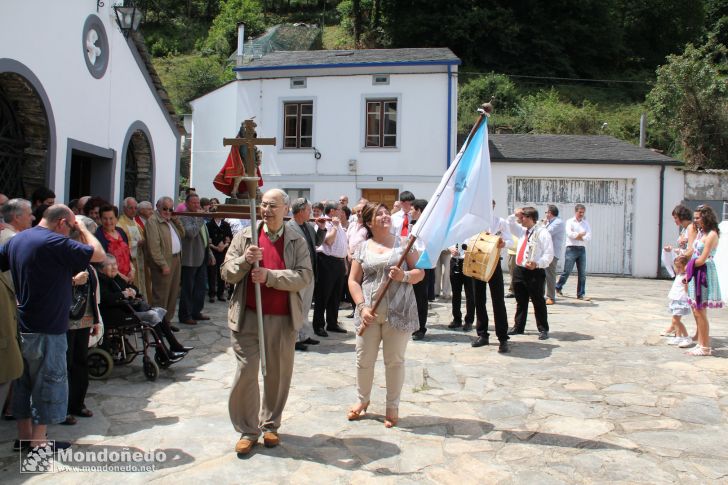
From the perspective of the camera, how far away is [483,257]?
7945mm

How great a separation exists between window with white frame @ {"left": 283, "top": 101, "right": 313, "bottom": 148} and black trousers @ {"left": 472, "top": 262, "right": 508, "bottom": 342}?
14.1 metres

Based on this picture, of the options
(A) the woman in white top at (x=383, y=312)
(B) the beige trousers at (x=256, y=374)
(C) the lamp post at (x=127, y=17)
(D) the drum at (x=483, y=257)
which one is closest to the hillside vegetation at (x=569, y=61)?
(D) the drum at (x=483, y=257)

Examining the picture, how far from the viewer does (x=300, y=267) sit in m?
4.73

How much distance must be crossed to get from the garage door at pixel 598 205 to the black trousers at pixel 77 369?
15.8 meters

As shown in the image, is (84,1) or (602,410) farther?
(84,1)

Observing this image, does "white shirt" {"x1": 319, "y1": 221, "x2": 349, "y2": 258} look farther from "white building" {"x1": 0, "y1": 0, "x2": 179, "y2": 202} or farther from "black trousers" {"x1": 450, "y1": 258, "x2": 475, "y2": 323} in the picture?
"white building" {"x1": 0, "y1": 0, "x2": 179, "y2": 202}

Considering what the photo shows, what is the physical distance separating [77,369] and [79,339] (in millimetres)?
248

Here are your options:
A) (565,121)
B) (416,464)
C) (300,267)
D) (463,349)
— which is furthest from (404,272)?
(565,121)

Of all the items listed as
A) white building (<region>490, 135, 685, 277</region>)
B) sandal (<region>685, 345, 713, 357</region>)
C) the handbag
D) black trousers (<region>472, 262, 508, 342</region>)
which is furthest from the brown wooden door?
the handbag

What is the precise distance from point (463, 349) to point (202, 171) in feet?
58.5

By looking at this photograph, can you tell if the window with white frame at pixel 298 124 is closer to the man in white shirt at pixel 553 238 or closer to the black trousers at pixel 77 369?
the man in white shirt at pixel 553 238

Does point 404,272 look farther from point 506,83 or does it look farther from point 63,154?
point 506,83

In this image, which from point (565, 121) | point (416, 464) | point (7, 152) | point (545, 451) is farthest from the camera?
point (565, 121)

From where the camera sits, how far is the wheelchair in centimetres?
630
